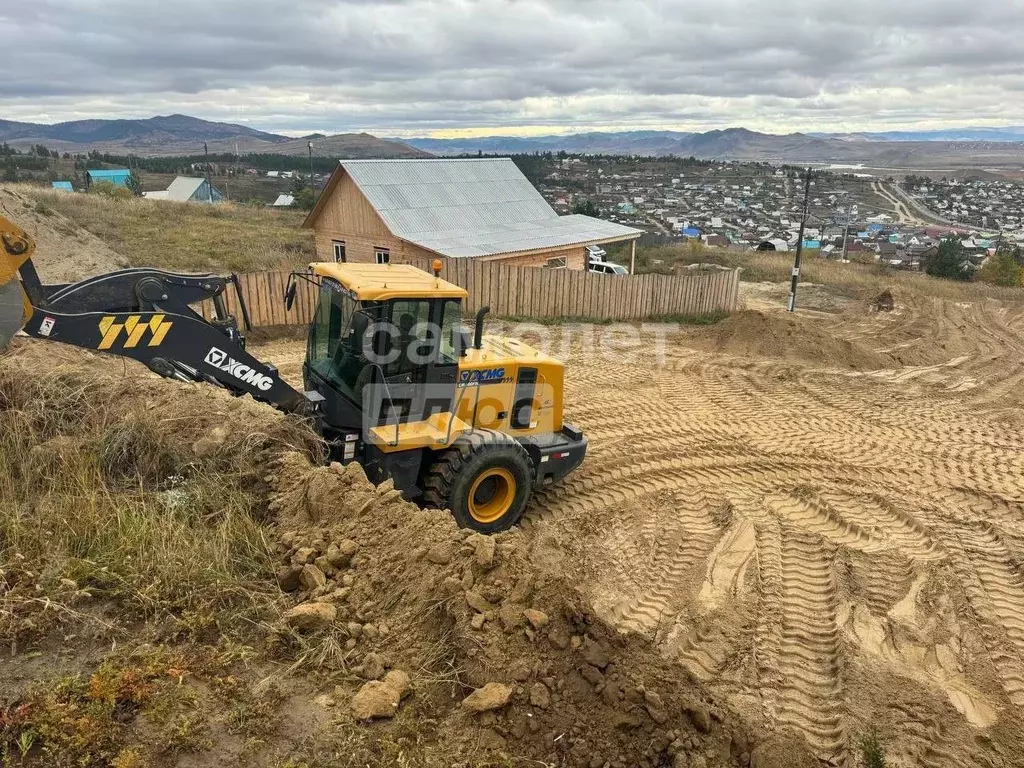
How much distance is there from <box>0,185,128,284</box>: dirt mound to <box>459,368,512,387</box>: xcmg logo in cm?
1392

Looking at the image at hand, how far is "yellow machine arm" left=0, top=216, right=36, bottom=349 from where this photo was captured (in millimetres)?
4848

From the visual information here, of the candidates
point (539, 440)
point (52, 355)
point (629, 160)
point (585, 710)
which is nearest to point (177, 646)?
point (585, 710)

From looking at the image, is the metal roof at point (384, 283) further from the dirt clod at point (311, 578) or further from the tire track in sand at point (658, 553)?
the tire track in sand at point (658, 553)

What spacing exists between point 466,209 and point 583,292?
6.58m

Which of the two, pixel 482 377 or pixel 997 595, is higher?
pixel 482 377

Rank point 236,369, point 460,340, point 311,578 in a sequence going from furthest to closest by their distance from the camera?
1. point 460,340
2. point 236,369
3. point 311,578

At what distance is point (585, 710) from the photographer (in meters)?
3.79

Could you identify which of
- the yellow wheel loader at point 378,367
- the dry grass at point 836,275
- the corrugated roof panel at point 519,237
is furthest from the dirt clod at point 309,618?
the dry grass at point 836,275

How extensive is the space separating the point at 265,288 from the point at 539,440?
9487 mm

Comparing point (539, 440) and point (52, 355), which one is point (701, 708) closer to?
point (539, 440)

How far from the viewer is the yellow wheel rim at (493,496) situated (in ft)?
23.0

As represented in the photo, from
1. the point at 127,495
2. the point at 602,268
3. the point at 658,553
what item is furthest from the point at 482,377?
the point at 602,268

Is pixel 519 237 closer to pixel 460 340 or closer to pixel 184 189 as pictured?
pixel 460 340

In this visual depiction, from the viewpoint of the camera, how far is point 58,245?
1922 cm
